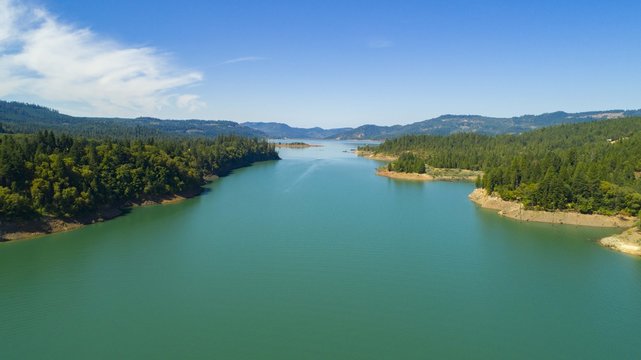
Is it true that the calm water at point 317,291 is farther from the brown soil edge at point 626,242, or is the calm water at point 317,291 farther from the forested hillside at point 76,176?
the forested hillside at point 76,176

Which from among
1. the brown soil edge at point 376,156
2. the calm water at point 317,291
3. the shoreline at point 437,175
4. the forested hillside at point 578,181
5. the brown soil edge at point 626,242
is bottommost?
the calm water at point 317,291

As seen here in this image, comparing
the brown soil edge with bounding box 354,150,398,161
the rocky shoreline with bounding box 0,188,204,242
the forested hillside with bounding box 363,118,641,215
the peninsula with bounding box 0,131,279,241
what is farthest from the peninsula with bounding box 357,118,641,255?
the brown soil edge with bounding box 354,150,398,161

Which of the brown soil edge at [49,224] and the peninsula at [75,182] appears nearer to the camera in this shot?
the brown soil edge at [49,224]

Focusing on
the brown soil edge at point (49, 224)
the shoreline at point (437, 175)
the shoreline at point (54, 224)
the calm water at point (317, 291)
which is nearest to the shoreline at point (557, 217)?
the calm water at point (317, 291)

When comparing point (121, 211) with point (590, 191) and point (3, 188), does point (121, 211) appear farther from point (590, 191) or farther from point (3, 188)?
point (590, 191)

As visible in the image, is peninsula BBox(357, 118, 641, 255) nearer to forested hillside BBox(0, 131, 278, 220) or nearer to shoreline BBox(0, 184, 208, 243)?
forested hillside BBox(0, 131, 278, 220)
